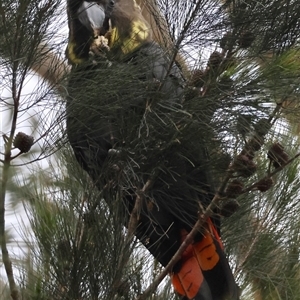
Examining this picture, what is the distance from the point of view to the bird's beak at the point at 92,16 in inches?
61.6

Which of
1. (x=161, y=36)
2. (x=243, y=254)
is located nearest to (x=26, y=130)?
(x=161, y=36)

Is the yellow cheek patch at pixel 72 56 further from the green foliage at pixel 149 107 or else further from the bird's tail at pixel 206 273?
the bird's tail at pixel 206 273

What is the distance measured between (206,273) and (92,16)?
2.34ft

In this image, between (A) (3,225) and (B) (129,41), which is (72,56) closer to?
(B) (129,41)

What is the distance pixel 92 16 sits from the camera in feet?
5.90

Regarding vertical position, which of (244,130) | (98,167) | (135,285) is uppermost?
(98,167)

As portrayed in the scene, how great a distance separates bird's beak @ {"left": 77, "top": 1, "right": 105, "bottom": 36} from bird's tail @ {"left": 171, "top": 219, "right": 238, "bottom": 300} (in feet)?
1.81

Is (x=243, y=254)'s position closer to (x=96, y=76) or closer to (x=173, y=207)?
(x=173, y=207)

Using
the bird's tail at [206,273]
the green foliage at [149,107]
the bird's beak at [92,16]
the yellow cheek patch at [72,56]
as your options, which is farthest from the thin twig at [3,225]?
the bird's tail at [206,273]

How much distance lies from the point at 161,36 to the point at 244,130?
25 centimetres

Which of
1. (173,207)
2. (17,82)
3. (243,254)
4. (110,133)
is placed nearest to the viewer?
(17,82)

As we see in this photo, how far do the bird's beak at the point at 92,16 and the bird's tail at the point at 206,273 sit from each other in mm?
552

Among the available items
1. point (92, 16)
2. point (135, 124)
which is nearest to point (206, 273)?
point (135, 124)

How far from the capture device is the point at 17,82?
1.22 m
